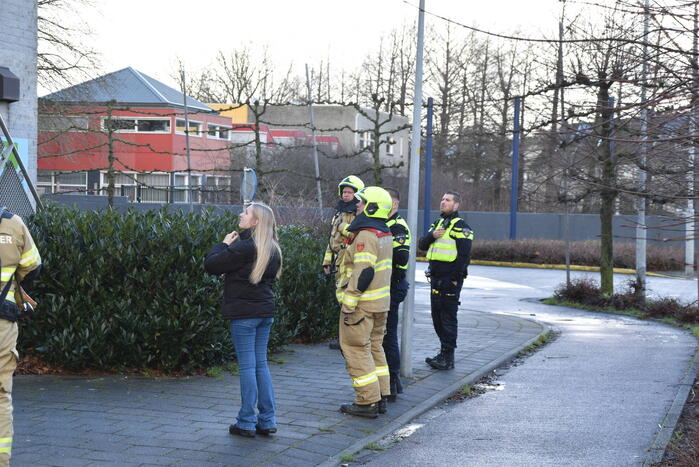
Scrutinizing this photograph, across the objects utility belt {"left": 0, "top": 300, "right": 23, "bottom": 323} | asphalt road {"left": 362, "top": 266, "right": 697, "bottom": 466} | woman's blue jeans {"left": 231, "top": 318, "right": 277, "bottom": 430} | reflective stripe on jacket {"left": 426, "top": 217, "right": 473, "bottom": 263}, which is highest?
reflective stripe on jacket {"left": 426, "top": 217, "right": 473, "bottom": 263}

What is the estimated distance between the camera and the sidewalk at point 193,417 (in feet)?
18.9

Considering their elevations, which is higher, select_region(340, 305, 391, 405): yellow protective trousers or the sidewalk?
select_region(340, 305, 391, 405): yellow protective trousers

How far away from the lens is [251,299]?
6.21 meters

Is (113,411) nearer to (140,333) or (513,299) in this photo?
(140,333)

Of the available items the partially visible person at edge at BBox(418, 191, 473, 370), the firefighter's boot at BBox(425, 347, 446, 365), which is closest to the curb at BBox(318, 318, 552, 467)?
the firefighter's boot at BBox(425, 347, 446, 365)

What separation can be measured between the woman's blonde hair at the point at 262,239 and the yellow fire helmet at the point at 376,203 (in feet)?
3.38

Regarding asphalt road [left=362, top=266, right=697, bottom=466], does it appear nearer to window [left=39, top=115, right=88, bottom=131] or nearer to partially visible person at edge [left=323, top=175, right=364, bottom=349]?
partially visible person at edge [left=323, top=175, right=364, bottom=349]

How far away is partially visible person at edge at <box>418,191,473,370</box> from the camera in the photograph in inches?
364

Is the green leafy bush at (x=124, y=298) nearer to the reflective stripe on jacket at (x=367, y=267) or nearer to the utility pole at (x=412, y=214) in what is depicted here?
the reflective stripe on jacket at (x=367, y=267)

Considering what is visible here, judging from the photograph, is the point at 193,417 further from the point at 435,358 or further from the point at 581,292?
the point at 581,292

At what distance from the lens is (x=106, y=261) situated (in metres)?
8.27

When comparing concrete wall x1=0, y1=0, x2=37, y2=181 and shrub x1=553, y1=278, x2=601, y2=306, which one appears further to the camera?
shrub x1=553, y1=278, x2=601, y2=306

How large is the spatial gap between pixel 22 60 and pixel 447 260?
5.94 meters

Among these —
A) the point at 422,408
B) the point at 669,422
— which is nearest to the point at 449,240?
the point at 422,408
